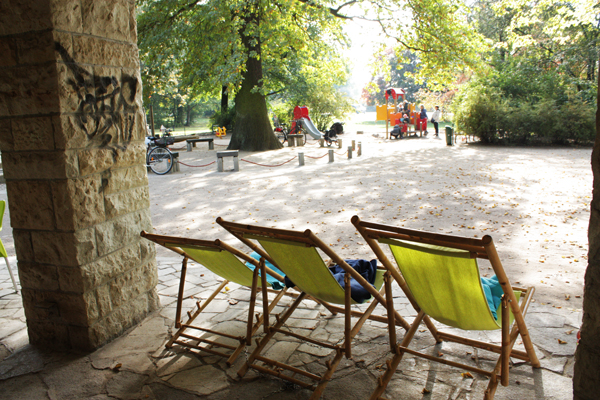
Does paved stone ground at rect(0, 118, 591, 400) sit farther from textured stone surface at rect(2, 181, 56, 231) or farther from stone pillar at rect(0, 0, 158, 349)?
textured stone surface at rect(2, 181, 56, 231)

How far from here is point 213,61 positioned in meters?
14.6

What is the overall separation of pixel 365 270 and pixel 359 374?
2.15 feet

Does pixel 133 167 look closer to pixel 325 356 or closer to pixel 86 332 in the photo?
pixel 86 332

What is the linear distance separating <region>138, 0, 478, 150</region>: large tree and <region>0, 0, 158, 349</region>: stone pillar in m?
10.8

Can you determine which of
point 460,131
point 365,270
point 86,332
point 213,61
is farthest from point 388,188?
point 460,131

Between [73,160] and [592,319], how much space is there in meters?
2.83

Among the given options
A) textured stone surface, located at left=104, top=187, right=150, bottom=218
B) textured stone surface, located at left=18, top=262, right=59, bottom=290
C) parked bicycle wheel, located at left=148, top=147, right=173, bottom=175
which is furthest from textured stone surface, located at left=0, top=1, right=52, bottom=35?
parked bicycle wheel, located at left=148, top=147, right=173, bottom=175

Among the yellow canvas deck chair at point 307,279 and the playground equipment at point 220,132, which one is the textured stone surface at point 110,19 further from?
the playground equipment at point 220,132

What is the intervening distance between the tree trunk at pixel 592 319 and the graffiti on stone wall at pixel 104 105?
2768mm

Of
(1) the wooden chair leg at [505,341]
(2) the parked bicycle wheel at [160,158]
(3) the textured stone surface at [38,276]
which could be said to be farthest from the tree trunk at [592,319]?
(2) the parked bicycle wheel at [160,158]

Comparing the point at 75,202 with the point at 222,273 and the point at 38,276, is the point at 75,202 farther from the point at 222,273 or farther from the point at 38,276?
the point at 222,273

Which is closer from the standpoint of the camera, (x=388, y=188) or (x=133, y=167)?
(x=133, y=167)

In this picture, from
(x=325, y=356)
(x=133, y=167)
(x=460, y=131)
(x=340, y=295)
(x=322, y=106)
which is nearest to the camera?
(x=340, y=295)

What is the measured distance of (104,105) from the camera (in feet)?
9.94
